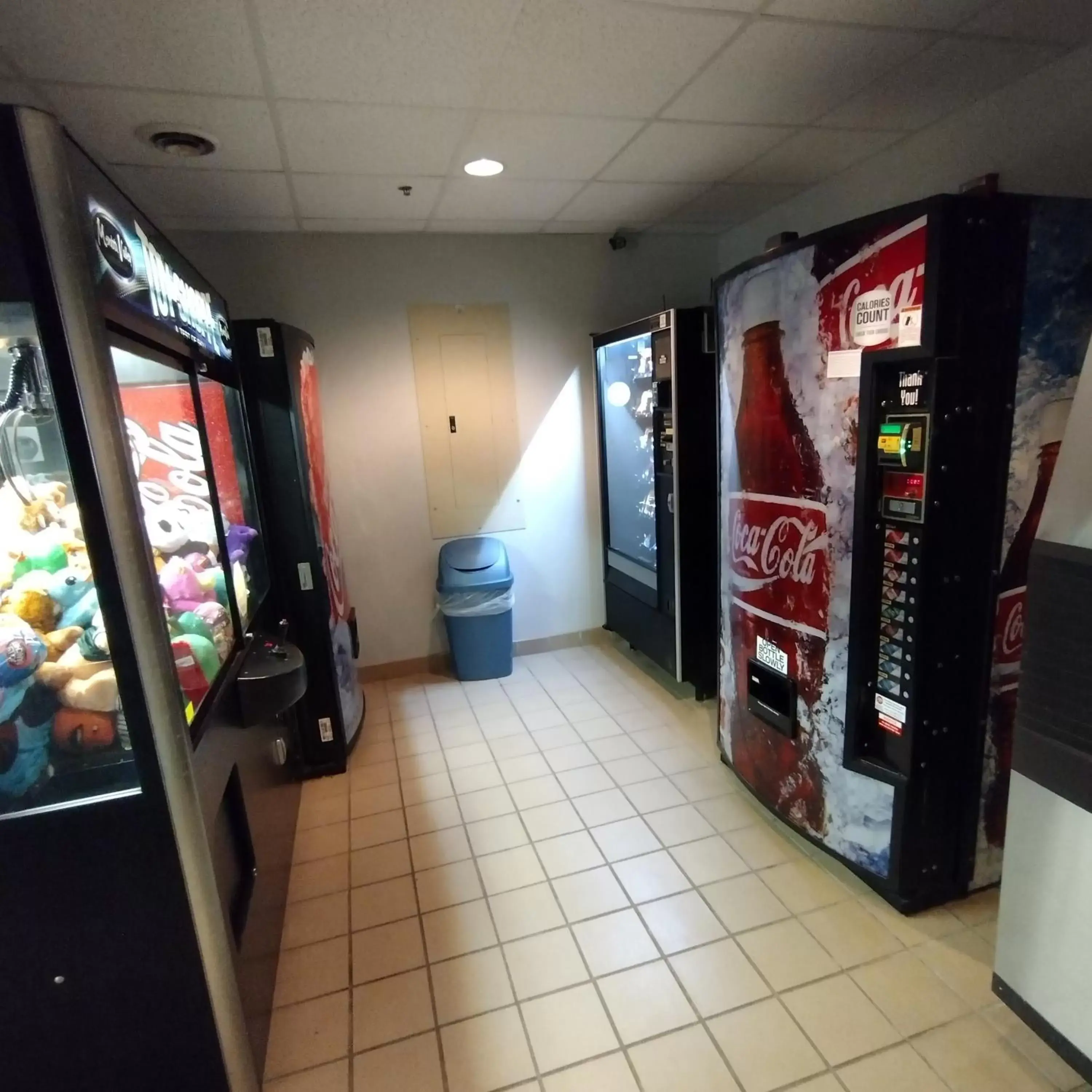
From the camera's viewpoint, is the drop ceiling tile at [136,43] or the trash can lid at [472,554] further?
the trash can lid at [472,554]

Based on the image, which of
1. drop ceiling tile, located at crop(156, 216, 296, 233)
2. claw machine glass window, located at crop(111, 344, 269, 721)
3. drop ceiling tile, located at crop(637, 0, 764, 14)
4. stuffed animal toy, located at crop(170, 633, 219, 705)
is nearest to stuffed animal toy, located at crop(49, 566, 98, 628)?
claw machine glass window, located at crop(111, 344, 269, 721)

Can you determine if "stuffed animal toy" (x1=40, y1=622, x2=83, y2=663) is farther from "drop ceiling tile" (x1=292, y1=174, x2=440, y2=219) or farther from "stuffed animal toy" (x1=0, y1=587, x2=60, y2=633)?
"drop ceiling tile" (x1=292, y1=174, x2=440, y2=219)

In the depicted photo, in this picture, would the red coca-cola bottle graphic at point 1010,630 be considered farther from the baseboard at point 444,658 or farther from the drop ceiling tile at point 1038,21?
the baseboard at point 444,658

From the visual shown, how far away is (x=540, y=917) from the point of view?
1.94 metres

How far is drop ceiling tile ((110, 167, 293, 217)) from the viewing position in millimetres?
2289

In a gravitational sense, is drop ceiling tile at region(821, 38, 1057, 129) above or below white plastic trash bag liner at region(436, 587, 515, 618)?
above

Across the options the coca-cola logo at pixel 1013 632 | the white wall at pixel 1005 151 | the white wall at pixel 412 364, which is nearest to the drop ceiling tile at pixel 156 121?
the white wall at pixel 412 364

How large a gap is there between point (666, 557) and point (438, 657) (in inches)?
59.7

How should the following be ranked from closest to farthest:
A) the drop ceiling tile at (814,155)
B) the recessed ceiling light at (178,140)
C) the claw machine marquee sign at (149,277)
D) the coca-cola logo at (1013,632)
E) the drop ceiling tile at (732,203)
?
the claw machine marquee sign at (149,277) < the coca-cola logo at (1013,632) < the recessed ceiling light at (178,140) < the drop ceiling tile at (814,155) < the drop ceiling tile at (732,203)

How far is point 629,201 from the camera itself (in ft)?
9.68

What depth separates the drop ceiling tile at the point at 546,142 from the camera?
2031 mm

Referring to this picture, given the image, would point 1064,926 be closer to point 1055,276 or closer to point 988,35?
point 1055,276

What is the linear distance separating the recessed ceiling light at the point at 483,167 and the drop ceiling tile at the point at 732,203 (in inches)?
40.6

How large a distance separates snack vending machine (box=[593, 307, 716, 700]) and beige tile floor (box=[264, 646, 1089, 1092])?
0.65 meters
